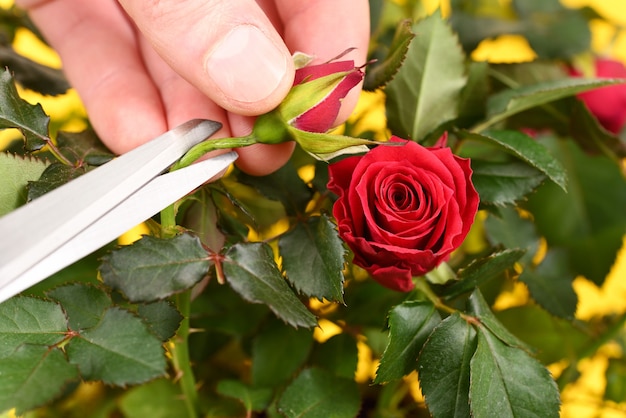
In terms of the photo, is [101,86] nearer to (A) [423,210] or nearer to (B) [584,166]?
(A) [423,210]

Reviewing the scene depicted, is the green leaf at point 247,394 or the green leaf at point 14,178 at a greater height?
the green leaf at point 14,178

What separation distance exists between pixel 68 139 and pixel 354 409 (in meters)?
0.17

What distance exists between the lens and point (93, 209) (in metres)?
0.20

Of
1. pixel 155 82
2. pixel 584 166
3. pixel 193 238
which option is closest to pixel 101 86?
pixel 155 82

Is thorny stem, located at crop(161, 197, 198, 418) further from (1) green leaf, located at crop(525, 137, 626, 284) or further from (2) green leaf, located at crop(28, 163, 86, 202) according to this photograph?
(1) green leaf, located at crop(525, 137, 626, 284)

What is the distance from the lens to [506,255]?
24cm

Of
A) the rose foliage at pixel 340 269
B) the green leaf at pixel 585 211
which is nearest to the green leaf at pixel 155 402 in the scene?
the rose foliage at pixel 340 269

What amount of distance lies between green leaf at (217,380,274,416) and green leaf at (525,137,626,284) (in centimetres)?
20

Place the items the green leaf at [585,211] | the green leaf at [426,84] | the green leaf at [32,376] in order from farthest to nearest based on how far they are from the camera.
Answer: the green leaf at [585,211] < the green leaf at [426,84] < the green leaf at [32,376]

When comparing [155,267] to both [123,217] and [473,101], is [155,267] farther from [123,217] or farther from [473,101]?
[473,101]

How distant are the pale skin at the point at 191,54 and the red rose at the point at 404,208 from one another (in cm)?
4

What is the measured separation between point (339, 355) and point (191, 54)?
0.16 meters

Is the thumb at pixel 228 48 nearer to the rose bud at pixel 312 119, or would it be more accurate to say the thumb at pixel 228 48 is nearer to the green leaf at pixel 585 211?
the rose bud at pixel 312 119

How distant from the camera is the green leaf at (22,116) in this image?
24cm
